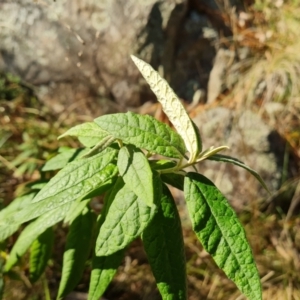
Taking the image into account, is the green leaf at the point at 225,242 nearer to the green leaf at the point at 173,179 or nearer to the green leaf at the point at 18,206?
the green leaf at the point at 173,179

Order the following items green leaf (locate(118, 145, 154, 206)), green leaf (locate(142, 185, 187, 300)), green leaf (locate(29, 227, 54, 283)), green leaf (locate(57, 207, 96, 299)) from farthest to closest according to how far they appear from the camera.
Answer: green leaf (locate(29, 227, 54, 283)) → green leaf (locate(57, 207, 96, 299)) → green leaf (locate(142, 185, 187, 300)) → green leaf (locate(118, 145, 154, 206))

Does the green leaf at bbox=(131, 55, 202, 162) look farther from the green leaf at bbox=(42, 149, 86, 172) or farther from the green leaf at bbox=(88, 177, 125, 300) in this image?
the green leaf at bbox=(42, 149, 86, 172)

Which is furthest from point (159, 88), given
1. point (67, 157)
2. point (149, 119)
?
point (67, 157)

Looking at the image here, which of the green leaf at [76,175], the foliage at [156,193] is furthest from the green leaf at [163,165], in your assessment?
the green leaf at [76,175]

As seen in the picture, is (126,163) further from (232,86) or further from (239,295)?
(232,86)

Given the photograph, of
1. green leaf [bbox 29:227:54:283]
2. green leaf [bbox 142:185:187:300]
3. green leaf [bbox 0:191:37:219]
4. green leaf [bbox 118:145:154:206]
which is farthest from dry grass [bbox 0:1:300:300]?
green leaf [bbox 118:145:154:206]

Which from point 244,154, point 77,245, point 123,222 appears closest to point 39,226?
point 77,245
